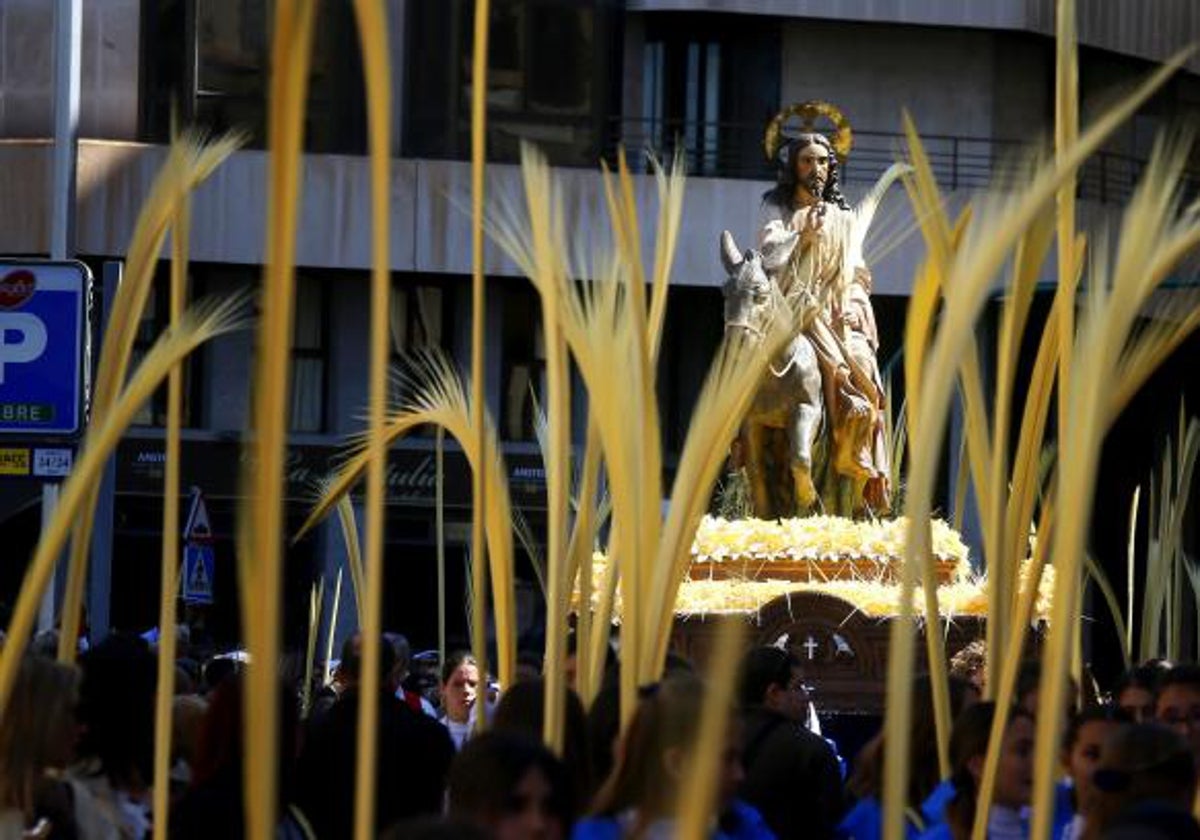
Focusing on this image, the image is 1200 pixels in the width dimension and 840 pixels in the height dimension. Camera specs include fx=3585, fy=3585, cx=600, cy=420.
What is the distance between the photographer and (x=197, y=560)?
22156 millimetres

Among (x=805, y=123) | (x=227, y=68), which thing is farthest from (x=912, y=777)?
(x=227, y=68)

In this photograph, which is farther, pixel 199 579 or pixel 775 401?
pixel 199 579

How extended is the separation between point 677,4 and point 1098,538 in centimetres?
885

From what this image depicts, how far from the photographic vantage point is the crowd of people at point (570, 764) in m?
5.87

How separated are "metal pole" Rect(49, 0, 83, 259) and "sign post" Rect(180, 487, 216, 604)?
6.64 ft

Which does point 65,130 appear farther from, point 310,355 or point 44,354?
point 310,355

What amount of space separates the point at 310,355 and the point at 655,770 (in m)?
35.7

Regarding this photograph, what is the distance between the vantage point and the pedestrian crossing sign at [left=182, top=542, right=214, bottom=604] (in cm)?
2170

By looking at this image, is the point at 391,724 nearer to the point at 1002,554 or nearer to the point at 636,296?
the point at 636,296

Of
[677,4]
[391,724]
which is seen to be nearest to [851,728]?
[391,724]

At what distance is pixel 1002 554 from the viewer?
7578mm

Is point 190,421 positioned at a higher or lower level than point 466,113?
lower

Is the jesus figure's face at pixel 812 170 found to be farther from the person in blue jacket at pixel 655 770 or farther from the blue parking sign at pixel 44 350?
the person in blue jacket at pixel 655 770

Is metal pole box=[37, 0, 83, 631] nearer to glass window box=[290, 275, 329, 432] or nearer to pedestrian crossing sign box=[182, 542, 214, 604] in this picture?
pedestrian crossing sign box=[182, 542, 214, 604]
